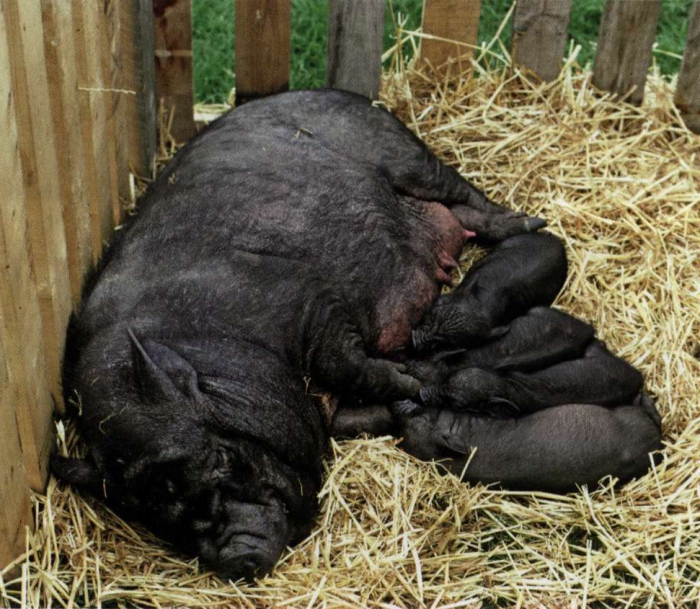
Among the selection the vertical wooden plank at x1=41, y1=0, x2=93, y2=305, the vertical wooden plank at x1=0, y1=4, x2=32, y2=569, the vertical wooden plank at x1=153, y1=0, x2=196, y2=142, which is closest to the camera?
the vertical wooden plank at x1=0, y1=4, x2=32, y2=569

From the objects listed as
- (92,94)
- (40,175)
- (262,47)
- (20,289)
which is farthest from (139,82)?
(20,289)

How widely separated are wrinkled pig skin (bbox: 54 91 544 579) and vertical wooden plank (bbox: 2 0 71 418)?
13cm

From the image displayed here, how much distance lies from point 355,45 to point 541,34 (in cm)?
100

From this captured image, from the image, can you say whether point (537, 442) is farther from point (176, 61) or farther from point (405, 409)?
point (176, 61)

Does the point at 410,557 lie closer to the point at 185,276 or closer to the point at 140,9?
the point at 185,276

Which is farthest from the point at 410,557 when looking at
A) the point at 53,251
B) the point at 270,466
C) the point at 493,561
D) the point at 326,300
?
the point at 53,251

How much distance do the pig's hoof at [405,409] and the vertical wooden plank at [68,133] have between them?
4.42ft

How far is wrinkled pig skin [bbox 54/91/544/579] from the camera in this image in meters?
3.60

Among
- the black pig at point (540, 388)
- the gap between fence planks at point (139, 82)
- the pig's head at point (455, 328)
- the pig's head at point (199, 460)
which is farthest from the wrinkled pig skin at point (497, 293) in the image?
the gap between fence planks at point (139, 82)

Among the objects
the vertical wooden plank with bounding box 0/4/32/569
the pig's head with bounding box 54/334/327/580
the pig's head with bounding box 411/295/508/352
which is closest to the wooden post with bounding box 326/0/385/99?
the pig's head with bounding box 411/295/508/352

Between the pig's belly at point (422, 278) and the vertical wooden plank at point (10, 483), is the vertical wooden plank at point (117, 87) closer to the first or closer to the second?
the pig's belly at point (422, 278)

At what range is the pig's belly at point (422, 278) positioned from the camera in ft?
15.4

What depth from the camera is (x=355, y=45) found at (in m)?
5.34

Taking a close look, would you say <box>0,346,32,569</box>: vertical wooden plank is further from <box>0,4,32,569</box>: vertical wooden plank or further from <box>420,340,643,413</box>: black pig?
<box>420,340,643,413</box>: black pig
